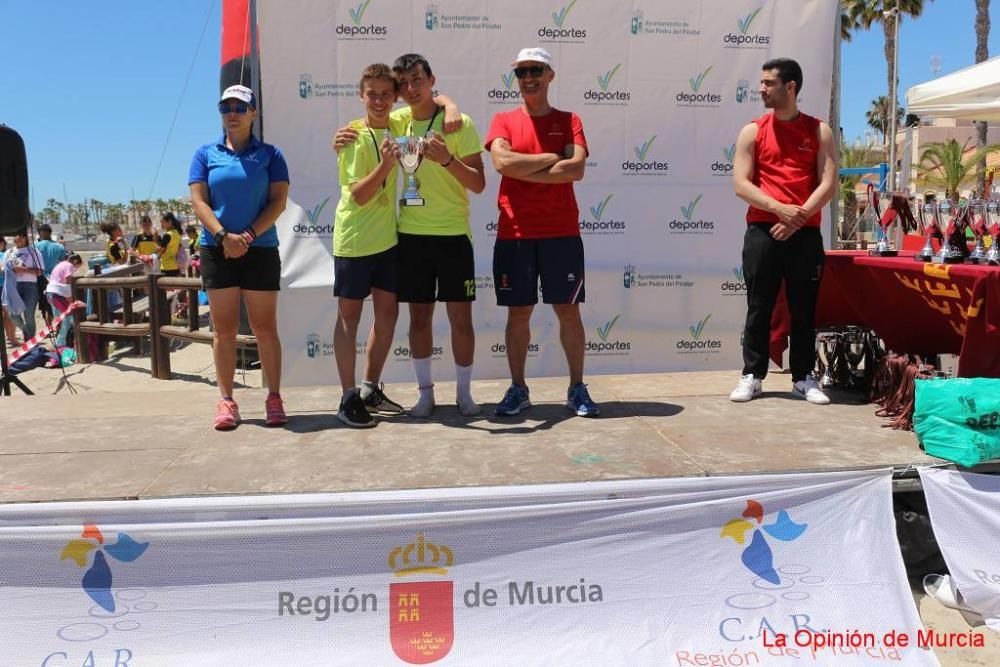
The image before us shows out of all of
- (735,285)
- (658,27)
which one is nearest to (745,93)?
(658,27)

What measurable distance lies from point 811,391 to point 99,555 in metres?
3.49

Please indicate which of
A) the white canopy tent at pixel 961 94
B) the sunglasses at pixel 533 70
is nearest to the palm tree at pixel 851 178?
the white canopy tent at pixel 961 94

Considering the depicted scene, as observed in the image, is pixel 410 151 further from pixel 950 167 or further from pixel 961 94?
pixel 950 167

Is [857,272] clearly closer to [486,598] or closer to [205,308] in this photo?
[486,598]

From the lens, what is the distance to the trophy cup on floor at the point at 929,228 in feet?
12.4

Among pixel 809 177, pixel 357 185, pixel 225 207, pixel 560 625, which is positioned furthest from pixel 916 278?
pixel 225 207

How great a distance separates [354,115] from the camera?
4.93 metres

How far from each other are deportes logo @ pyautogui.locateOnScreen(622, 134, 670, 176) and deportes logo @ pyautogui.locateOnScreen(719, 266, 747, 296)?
92cm

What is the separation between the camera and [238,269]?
12.1 ft

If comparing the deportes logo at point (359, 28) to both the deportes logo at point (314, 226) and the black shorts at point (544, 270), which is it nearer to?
the deportes logo at point (314, 226)

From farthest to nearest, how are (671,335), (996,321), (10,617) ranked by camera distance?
(671,335)
(996,321)
(10,617)

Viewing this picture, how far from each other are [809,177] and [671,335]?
163 centimetres

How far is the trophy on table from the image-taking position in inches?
142

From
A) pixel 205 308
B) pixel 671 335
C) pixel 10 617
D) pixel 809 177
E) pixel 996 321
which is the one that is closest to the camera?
pixel 10 617
